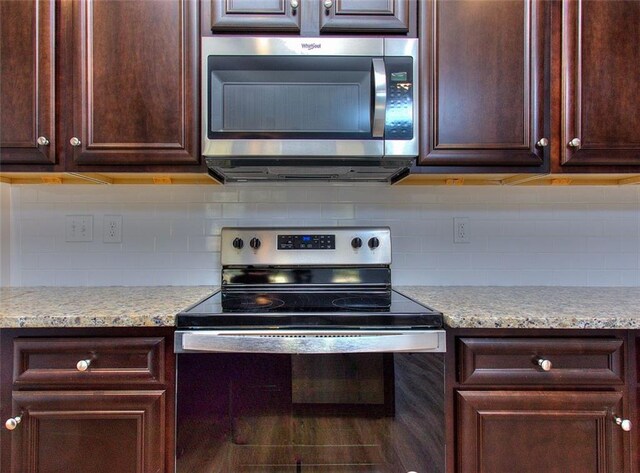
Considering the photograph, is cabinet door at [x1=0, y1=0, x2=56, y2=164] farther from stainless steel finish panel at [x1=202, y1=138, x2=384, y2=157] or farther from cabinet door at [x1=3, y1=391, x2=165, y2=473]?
cabinet door at [x1=3, y1=391, x2=165, y2=473]

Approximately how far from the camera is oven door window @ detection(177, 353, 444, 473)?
105 centimetres

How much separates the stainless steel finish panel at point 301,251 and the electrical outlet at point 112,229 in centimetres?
50

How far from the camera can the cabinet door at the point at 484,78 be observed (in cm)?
129

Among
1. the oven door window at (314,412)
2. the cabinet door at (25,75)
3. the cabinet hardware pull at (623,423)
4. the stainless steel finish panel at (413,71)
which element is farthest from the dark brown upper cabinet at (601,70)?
the cabinet door at (25,75)

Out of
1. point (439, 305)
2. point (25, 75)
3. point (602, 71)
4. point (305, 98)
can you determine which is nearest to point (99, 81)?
point (25, 75)

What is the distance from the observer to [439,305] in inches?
47.5

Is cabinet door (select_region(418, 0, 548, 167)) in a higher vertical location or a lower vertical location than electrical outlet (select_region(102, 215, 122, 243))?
higher

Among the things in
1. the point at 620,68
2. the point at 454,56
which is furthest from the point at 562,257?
the point at 454,56

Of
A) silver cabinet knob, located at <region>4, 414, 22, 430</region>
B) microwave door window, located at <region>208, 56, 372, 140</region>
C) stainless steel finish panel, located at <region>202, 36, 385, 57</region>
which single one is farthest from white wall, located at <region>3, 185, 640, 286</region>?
silver cabinet knob, located at <region>4, 414, 22, 430</region>

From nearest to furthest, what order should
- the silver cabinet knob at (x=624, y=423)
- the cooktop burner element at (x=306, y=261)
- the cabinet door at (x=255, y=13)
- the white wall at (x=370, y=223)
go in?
the silver cabinet knob at (x=624, y=423) → the cabinet door at (x=255, y=13) → the cooktop burner element at (x=306, y=261) → the white wall at (x=370, y=223)

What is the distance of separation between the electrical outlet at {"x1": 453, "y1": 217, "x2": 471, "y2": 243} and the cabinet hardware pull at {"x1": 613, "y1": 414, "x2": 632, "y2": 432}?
82 cm

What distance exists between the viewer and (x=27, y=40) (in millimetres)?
1279

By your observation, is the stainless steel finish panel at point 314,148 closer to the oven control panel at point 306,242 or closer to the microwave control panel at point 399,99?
the microwave control panel at point 399,99

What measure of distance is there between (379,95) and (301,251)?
2.25 feet
